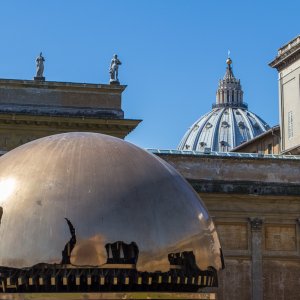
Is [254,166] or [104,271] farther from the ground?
[254,166]

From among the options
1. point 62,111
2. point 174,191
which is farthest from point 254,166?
point 174,191

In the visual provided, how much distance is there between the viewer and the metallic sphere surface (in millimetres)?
5742

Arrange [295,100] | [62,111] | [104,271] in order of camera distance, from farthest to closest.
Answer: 1. [295,100]
2. [62,111]
3. [104,271]

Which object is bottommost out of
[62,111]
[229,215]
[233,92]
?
[229,215]

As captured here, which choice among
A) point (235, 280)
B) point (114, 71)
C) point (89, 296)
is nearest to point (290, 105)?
point (114, 71)

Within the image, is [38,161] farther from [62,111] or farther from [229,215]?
[62,111]

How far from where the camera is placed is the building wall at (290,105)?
58.8 metres

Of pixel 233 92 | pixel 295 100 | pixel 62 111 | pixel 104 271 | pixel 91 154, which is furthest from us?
pixel 233 92

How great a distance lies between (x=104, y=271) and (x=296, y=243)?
109ft

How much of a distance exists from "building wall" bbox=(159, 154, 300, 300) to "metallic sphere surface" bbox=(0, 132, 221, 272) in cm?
3177

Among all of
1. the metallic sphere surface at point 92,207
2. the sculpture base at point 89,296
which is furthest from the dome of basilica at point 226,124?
the sculpture base at point 89,296

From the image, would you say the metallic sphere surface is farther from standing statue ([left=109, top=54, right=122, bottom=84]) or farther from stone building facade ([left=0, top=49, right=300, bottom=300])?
standing statue ([left=109, top=54, right=122, bottom=84])

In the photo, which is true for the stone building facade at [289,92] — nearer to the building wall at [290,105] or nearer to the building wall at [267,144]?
the building wall at [290,105]

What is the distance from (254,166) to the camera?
39438 mm
